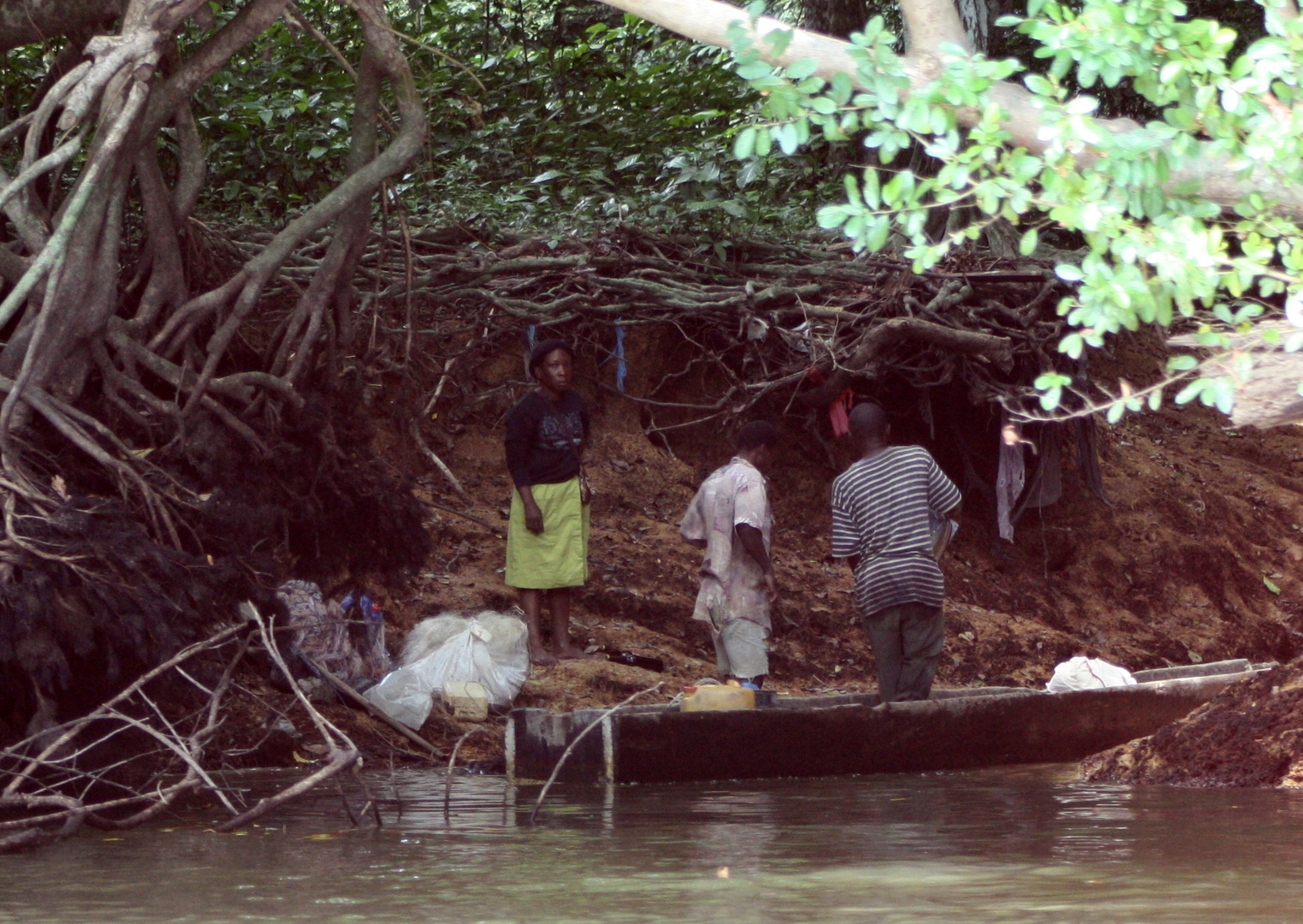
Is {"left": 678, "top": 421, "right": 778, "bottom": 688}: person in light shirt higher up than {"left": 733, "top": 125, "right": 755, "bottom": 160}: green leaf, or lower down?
lower down

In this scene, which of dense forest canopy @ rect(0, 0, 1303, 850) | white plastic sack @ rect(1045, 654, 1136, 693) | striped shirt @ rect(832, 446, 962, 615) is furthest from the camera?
white plastic sack @ rect(1045, 654, 1136, 693)

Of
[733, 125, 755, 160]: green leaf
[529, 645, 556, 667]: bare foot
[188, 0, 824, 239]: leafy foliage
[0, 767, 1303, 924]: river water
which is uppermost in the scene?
[188, 0, 824, 239]: leafy foliage

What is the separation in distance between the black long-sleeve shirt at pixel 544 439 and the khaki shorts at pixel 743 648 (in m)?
1.33

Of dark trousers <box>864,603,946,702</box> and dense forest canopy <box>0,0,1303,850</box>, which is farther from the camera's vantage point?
dark trousers <box>864,603,946,702</box>

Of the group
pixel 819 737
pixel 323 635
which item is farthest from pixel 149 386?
pixel 819 737

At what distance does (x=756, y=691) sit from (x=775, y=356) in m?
4.46

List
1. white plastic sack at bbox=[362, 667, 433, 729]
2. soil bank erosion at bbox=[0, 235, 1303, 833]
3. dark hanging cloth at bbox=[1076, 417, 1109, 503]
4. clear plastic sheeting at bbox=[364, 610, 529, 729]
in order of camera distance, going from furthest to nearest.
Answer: dark hanging cloth at bbox=[1076, 417, 1109, 503], soil bank erosion at bbox=[0, 235, 1303, 833], clear plastic sheeting at bbox=[364, 610, 529, 729], white plastic sack at bbox=[362, 667, 433, 729]

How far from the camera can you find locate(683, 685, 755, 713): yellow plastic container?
282 inches

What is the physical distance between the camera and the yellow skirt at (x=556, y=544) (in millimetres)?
8953

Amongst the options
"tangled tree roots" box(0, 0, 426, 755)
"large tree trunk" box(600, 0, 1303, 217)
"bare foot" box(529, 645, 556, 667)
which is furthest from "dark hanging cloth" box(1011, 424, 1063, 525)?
"large tree trunk" box(600, 0, 1303, 217)

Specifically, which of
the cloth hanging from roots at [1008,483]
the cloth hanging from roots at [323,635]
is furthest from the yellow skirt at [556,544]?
the cloth hanging from roots at [1008,483]

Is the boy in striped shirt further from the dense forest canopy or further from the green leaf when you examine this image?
the green leaf

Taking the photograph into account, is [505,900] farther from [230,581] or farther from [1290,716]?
[1290,716]

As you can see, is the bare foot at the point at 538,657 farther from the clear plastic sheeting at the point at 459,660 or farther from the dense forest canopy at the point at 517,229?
the dense forest canopy at the point at 517,229
